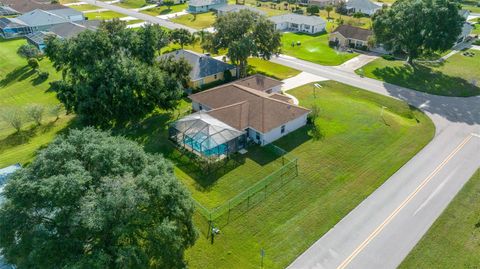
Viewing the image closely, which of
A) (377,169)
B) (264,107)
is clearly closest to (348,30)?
(264,107)

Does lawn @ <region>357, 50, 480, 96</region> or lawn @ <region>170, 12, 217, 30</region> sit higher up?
lawn @ <region>170, 12, 217, 30</region>

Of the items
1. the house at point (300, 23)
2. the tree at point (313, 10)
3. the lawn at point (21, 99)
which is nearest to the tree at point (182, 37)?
the lawn at point (21, 99)

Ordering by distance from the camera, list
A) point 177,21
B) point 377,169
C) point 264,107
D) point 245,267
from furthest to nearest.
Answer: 1. point 177,21
2. point 264,107
3. point 377,169
4. point 245,267

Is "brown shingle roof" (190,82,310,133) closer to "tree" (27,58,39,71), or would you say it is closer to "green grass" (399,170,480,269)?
"green grass" (399,170,480,269)

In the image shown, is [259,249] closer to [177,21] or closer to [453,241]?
[453,241]

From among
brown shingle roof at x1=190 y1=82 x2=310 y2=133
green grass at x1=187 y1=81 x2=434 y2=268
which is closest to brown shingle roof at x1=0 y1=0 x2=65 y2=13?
brown shingle roof at x1=190 y1=82 x2=310 y2=133

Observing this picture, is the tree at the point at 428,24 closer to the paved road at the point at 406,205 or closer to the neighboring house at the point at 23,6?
the paved road at the point at 406,205
